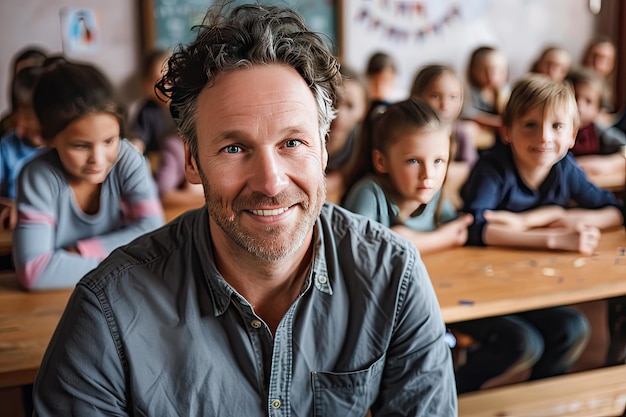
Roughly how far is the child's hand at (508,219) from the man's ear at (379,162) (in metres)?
0.26

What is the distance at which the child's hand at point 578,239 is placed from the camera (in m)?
1.33

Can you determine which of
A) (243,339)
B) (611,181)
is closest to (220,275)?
(243,339)

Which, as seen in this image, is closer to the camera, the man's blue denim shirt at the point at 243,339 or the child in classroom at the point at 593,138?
the man's blue denim shirt at the point at 243,339

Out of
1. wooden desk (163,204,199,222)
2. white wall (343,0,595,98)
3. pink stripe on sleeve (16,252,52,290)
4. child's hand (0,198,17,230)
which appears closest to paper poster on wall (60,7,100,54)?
white wall (343,0,595,98)

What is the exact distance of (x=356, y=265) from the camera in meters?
1.07

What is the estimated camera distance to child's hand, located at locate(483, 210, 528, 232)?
1.36 m

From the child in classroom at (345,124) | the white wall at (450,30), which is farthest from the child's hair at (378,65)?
the child in classroom at (345,124)

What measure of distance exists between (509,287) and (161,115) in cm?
177

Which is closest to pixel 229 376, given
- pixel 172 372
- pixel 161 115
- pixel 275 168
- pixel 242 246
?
pixel 172 372

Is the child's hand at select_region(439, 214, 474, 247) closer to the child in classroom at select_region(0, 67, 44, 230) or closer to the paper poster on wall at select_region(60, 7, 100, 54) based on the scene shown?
the child in classroom at select_region(0, 67, 44, 230)

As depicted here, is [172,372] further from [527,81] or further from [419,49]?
[419,49]

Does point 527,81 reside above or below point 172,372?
above

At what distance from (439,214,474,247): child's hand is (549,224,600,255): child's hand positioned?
0.50ft

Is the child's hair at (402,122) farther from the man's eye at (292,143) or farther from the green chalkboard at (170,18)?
the green chalkboard at (170,18)
